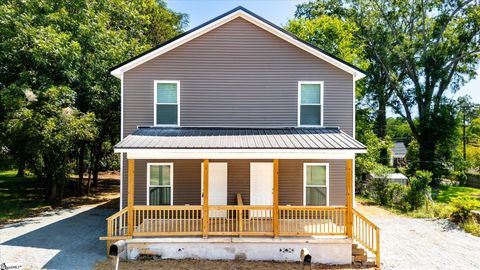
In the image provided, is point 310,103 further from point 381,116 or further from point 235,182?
point 381,116

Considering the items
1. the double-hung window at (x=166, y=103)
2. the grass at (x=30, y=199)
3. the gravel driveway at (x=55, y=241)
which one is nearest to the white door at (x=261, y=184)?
the double-hung window at (x=166, y=103)

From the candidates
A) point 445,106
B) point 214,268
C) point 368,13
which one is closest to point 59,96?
point 214,268

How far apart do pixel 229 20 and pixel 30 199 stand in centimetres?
1651

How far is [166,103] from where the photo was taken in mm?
12148

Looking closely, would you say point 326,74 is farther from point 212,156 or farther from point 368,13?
point 368,13

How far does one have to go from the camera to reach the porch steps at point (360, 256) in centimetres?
942

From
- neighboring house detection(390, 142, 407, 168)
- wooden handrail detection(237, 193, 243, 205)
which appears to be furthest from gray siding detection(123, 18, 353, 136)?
neighboring house detection(390, 142, 407, 168)

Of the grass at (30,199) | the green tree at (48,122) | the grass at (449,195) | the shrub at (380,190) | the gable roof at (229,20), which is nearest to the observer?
the gable roof at (229,20)

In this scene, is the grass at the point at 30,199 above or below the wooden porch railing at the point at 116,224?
below

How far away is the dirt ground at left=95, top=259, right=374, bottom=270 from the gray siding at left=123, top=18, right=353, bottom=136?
16.7ft

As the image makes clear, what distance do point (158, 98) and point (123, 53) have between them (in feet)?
26.6

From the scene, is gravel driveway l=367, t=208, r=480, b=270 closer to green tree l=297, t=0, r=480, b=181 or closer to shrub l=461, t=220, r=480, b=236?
shrub l=461, t=220, r=480, b=236

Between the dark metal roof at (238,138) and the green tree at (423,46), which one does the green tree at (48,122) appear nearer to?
the dark metal roof at (238,138)

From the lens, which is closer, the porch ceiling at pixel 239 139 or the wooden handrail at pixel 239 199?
the porch ceiling at pixel 239 139
